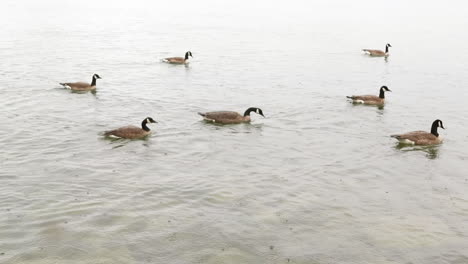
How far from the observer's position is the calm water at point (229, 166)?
13.7m

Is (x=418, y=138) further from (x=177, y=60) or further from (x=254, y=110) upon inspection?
(x=177, y=60)

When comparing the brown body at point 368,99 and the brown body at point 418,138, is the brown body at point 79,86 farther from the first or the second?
the brown body at point 418,138

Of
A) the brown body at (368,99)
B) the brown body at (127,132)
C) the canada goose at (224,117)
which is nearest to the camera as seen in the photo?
the brown body at (127,132)

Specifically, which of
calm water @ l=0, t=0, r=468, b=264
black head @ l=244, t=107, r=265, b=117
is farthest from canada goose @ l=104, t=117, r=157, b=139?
black head @ l=244, t=107, r=265, b=117

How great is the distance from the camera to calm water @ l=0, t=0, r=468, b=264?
13.7 metres

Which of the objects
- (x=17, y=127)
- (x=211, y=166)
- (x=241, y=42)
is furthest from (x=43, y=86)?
(x=241, y=42)

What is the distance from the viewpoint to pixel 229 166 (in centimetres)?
1959

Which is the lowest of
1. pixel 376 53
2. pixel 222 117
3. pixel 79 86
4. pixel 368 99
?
pixel 222 117

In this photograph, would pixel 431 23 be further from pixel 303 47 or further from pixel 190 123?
pixel 190 123

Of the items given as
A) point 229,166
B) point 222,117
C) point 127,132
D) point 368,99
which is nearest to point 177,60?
point 368,99

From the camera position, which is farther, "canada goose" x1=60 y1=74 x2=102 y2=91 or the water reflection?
"canada goose" x1=60 y1=74 x2=102 y2=91

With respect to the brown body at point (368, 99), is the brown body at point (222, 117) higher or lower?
lower

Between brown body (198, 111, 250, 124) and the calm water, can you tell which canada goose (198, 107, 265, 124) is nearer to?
brown body (198, 111, 250, 124)

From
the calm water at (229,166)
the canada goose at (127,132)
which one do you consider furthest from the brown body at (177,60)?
the canada goose at (127,132)
